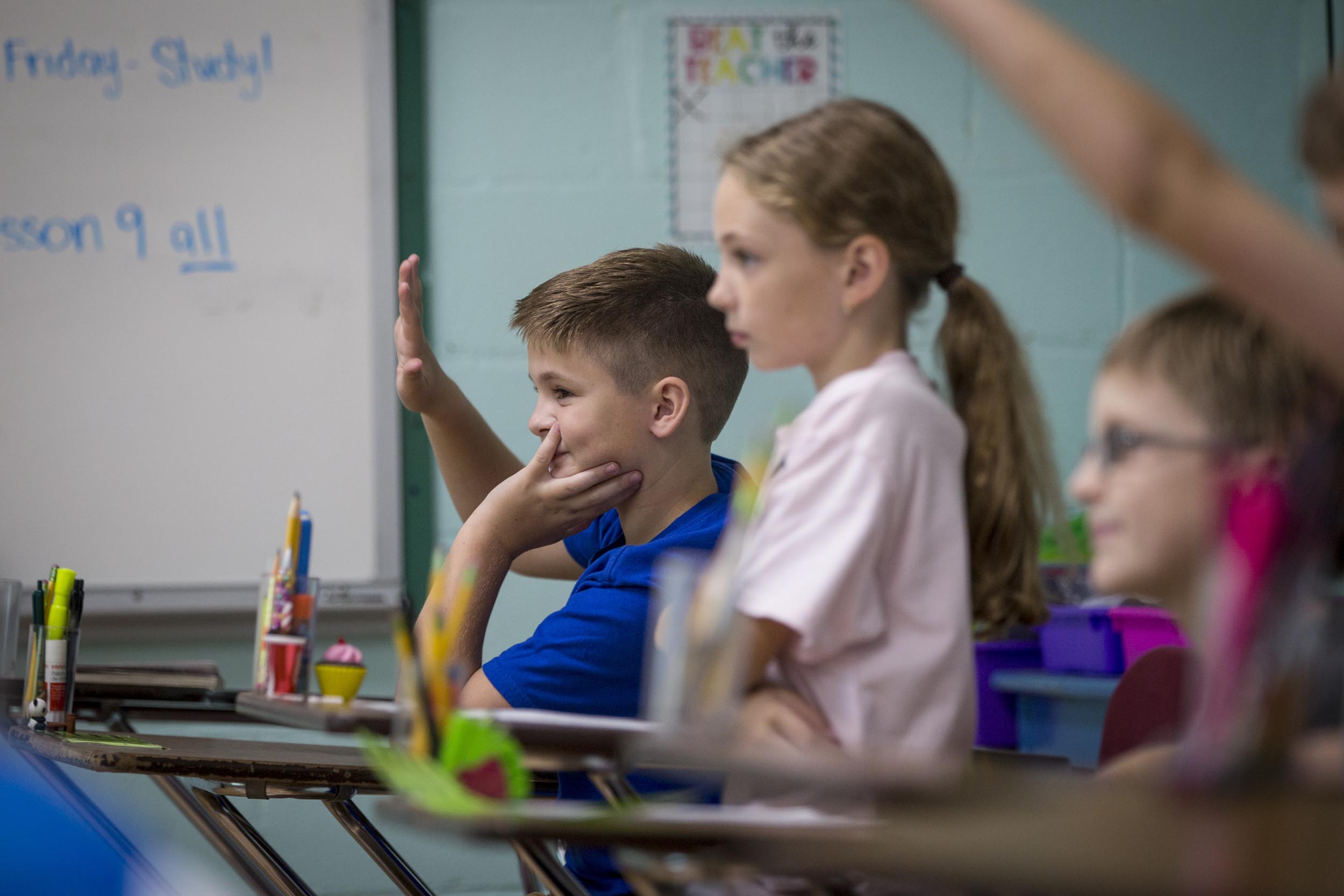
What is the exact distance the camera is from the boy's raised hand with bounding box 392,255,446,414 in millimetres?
1382

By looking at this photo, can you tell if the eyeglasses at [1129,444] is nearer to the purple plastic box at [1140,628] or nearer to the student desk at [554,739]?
the student desk at [554,739]

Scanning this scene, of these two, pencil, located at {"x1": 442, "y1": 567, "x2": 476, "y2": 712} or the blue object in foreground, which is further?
the blue object in foreground

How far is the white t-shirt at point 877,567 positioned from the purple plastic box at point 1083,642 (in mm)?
981

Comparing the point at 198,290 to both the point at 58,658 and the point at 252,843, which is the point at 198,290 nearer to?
the point at 58,658

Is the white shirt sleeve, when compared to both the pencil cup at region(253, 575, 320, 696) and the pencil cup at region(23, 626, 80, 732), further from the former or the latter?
the pencil cup at region(23, 626, 80, 732)

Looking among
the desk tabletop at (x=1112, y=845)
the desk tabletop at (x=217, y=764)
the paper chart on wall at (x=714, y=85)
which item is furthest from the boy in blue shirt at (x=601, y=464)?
the paper chart on wall at (x=714, y=85)

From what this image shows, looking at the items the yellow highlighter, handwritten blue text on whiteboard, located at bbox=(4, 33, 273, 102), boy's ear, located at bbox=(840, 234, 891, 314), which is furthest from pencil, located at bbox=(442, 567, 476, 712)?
handwritten blue text on whiteboard, located at bbox=(4, 33, 273, 102)

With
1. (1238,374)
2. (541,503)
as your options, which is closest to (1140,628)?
(541,503)

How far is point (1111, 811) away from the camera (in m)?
0.52

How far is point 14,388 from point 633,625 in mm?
1408

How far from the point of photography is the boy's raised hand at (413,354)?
138 centimetres

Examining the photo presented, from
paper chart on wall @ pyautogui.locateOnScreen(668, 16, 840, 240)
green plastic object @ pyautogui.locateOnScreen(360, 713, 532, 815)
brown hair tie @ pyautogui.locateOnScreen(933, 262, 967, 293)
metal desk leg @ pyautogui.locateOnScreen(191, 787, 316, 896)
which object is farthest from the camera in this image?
paper chart on wall @ pyautogui.locateOnScreen(668, 16, 840, 240)

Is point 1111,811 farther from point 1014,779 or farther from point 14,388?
point 14,388

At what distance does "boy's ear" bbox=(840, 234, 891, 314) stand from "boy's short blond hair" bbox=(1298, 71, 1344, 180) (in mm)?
262
